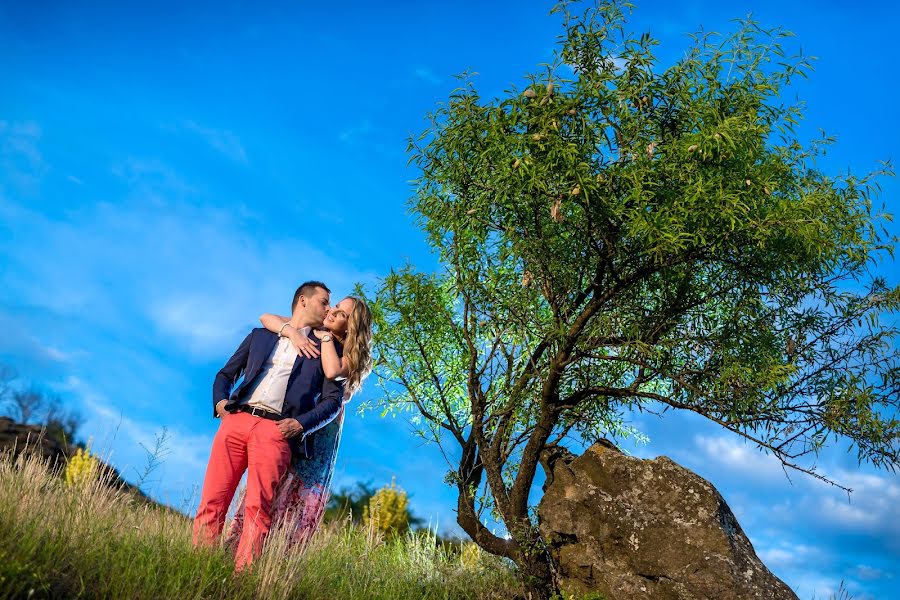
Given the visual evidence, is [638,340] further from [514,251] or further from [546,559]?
[546,559]

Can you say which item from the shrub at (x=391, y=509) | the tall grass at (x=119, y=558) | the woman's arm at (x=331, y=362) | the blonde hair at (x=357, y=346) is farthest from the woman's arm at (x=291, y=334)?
the shrub at (x=391, y=509)

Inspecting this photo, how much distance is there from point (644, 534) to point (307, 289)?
4.25m

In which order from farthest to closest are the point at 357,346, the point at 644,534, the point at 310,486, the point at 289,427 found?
1. the point at 310,486
2. the point at 644,534
3. the point at 357,346
4. the point at 289,427

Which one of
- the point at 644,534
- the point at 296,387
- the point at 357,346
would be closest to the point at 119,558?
the point at 296,387

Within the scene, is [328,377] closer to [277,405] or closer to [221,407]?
[277,405]

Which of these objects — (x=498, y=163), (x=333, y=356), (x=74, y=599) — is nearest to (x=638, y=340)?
(x=498, y=163)

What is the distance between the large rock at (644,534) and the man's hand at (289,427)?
9.86ft

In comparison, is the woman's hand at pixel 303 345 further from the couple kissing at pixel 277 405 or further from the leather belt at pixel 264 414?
the leather belt at pixel 264 414

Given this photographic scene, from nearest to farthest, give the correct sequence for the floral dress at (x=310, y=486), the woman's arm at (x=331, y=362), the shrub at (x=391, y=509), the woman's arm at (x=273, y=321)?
the woman's arm at (x=331, y=362)
the woman's arm at (x=273, y=321)
the floral dress at (x=310, y=486)
the shrub at (x=391, y=509)

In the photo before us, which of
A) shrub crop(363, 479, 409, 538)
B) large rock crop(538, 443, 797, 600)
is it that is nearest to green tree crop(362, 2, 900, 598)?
large rock crop(538, 443, 797, 600)

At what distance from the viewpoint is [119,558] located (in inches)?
235

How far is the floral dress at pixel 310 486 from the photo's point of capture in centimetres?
783

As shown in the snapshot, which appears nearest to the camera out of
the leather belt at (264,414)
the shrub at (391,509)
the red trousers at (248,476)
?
the red trousers at (248,476)

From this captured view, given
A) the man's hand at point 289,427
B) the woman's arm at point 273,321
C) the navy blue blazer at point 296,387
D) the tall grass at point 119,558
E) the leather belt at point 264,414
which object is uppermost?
the woman's arm at point 273,321
